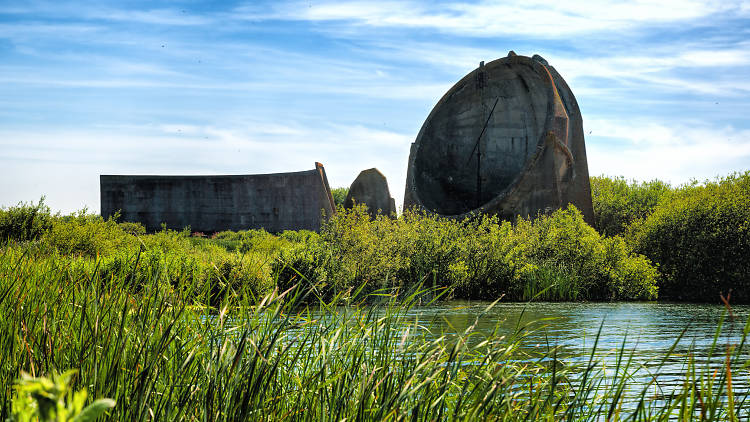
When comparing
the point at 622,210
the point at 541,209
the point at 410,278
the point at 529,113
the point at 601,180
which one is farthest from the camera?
the point at 601,180

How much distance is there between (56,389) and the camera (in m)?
0.82

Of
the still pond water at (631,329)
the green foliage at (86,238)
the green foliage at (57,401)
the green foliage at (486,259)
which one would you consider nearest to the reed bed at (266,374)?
the green foliage at (57,401)

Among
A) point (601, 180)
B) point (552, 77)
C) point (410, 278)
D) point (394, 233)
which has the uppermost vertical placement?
point (552, 77)

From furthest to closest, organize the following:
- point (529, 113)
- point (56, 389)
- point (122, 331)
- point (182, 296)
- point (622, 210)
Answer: point (622, 210), point (529, 113), point (182, 296), point (122, 331), point (56, 389)

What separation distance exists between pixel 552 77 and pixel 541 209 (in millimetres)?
4722

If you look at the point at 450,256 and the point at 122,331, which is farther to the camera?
the point at 450,256

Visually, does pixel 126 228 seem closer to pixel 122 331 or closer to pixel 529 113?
pixel 529 113

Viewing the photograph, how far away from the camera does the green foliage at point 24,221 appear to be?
17.9 metres

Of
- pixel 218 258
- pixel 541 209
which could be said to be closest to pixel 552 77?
pixel 541 209

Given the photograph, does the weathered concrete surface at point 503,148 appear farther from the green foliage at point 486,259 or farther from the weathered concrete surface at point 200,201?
the weathered concrete surface at point 200,201

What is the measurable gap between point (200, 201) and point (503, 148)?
13634mm

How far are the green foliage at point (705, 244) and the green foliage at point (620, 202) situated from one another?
8.39 m

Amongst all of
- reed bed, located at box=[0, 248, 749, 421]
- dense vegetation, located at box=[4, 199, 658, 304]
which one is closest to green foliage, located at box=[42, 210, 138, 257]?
dense vegetation, located at box=[4, 199, 658, 304]

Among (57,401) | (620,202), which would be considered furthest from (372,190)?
(57,401)
